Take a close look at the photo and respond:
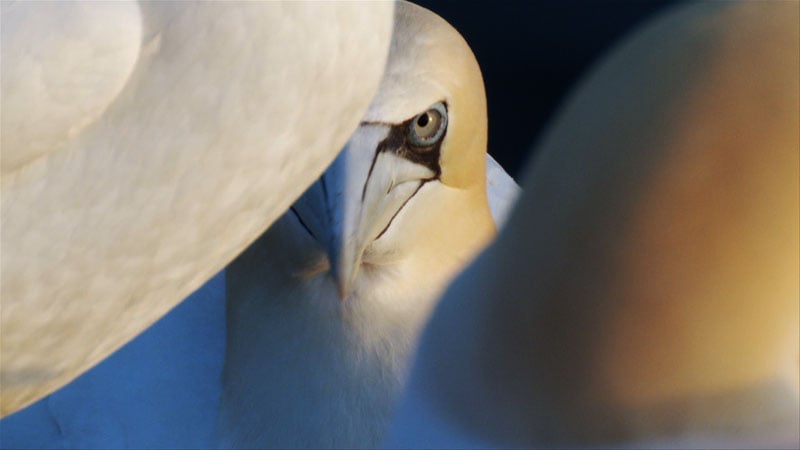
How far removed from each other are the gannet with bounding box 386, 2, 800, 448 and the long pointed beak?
75 centimetres

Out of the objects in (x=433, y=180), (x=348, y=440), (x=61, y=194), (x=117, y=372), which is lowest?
(x=117, y=372)

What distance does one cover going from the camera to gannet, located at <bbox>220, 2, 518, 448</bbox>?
2.07 m

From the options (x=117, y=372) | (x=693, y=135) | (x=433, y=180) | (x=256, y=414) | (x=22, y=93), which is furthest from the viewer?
(x=117, y=372)

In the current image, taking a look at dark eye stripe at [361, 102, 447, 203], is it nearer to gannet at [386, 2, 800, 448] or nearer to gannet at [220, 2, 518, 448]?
gannet at [220, 2, 518, 448]

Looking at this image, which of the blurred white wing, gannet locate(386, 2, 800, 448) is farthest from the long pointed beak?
gannet locate(386, 2, 800, 448)

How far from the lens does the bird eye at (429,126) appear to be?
2076mm

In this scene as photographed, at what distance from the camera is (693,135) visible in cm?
106

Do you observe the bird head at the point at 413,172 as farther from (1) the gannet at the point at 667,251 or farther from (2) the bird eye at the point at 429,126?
(1) the gannet at the point at 667,251

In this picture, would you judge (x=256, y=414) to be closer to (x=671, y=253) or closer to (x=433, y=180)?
(x=433, y=180)

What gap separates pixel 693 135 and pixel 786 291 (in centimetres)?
13

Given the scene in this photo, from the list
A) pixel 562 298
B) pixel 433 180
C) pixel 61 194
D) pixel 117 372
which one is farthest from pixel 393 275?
pixel 562 298

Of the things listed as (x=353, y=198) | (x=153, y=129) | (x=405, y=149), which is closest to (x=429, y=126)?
(x=405, y=149)

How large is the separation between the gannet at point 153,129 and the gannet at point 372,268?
0.58 metres

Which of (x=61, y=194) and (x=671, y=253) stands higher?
(x=671, y=253)
